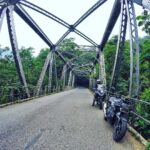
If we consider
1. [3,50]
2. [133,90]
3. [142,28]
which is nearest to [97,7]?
[142,28]

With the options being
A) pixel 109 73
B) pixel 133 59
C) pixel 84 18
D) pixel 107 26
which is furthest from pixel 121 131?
pixel 109 73

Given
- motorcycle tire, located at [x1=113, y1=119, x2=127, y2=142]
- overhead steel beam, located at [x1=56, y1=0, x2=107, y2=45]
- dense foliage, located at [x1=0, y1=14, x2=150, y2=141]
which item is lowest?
motorcycle tire, located at [x1=113, y1=119, x2=127, y2=142]

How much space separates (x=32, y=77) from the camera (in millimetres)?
30250

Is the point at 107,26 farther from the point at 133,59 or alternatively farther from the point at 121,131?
the point at 121,131

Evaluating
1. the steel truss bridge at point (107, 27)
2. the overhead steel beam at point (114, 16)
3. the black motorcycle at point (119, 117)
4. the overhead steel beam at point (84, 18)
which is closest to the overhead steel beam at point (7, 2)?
the steel truss bridge at point (107, 27)

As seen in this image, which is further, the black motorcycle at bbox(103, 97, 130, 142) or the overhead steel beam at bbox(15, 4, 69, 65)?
the overhead steel beam at bbox(15, 4, 69, 65)

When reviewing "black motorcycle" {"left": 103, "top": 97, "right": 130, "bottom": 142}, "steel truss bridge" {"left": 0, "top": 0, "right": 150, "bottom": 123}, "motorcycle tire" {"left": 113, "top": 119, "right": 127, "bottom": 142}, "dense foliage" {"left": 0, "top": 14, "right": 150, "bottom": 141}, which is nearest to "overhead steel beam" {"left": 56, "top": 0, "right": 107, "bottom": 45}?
"steel truss bridge" {"left": 0, "top": 0, "right": 150, "bottom": 123}

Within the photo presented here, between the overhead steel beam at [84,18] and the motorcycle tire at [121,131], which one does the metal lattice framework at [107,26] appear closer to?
the overhead steel beam at [84,18]

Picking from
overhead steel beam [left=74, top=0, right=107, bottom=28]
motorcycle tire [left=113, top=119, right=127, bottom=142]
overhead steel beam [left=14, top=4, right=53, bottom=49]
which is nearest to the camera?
motorcycle tire [left=113, top=119, right=127, bottom=142]

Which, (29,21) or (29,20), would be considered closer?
(29,20)

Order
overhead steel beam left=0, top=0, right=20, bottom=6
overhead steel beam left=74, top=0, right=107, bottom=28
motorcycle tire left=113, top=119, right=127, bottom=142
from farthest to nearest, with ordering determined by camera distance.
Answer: overhead steel beam left=74, top=0, right=107, bottom=28 < overhead steel beam left=0, top=0, right=20, bottom=6 < motorcycle tire left=113, top=119, right=127, bottom=142

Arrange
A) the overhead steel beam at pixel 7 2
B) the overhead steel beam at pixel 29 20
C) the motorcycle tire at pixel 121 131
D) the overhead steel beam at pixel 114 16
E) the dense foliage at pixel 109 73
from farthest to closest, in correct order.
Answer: the overhead steel beam at pixel 29 20 < the overhead steel beam at pixel 114 16 < the overhead steel beam at pixel 7 2 < the dense foliage at pixel 109 73 < the motorcycle tire at pixel 121 131

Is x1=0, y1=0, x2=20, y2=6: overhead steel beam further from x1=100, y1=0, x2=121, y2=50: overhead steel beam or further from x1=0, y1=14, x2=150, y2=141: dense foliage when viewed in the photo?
x1=100, y1=0, x2=121, y2=50: overhead steel beam

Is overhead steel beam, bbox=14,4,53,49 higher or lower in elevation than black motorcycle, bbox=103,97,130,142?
higher
